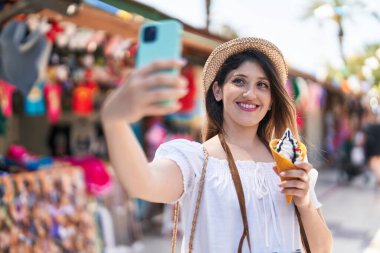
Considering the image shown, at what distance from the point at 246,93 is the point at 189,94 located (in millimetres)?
5130

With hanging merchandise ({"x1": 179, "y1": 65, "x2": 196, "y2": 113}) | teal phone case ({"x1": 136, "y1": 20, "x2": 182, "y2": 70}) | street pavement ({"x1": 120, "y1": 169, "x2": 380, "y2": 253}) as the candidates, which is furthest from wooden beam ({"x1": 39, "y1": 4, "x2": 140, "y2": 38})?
street pavement ({"x1": 120, "y1": 169, "x2": 380, "y2": 253})

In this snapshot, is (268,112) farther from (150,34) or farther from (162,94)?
(162,94)

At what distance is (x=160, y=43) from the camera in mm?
1090

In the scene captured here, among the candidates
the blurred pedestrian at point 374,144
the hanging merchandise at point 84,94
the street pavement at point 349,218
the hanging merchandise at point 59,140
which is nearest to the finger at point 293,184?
the hanging merchandise at point 84,94

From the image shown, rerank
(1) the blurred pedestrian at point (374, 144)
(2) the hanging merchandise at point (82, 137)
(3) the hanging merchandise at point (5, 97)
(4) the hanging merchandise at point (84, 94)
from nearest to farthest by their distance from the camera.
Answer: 1. (3) the hanging merchandise at point (5, 97)
2. (4) the hanging merchandise at point (84, 94)
3. (2) the hanging merchandise at point (82, 137)
4. (1) the blurred pedestrian at point (374, 144)

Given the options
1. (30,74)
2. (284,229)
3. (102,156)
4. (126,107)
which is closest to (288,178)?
(284,229)

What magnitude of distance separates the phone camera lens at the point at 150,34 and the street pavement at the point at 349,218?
16.8 feet

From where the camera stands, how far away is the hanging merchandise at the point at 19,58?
124 inches

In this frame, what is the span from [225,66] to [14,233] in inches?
91.4

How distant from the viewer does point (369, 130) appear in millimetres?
10789

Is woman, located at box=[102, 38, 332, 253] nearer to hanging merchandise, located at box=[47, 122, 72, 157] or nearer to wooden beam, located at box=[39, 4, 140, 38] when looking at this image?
wooden beam, located at box=[39, 4, 140, 38]

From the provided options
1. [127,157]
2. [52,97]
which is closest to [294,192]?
[127,157]

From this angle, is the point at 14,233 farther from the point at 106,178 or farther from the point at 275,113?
the point at 275,113

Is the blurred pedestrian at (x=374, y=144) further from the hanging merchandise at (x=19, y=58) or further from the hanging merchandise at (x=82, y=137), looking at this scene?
the hanging merchandise at (x=19, y=58)
